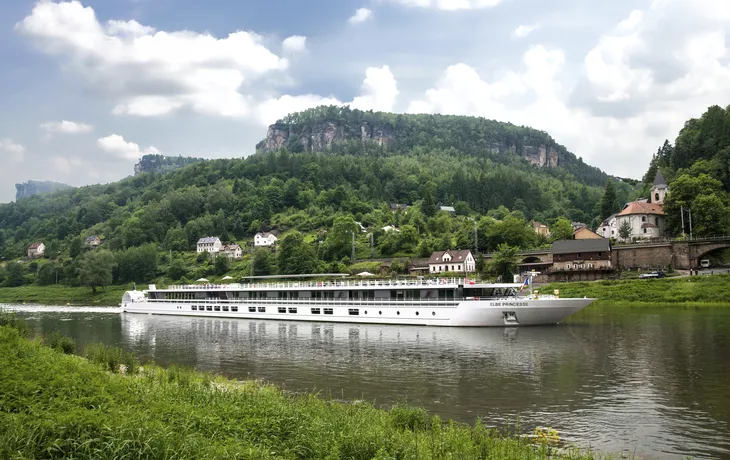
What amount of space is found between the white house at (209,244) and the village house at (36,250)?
62903 millimetres

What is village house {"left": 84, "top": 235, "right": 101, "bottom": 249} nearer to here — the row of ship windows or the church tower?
the row of ship windows

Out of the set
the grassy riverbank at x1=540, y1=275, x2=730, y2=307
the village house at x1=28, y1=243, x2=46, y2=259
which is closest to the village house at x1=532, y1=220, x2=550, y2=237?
the grassy riverbank at x1=540, y1=275, x2=730, y2=307

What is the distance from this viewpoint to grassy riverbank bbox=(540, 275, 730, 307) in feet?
195

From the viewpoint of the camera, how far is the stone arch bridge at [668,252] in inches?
3036

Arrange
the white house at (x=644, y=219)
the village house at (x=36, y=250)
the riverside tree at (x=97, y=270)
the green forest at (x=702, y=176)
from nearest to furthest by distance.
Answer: the green forest at (x=702, y=176)
the white house at (x=644, y=219)
the riverside tree at (x=97, y=270)
the village house at (x=36, y=250)

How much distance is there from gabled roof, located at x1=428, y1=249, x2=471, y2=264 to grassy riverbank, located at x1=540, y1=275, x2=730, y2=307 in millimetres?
22892

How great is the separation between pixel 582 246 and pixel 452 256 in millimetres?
23170

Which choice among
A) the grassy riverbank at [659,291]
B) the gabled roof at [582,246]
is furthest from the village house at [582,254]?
the grassy riverbank at [659,291]

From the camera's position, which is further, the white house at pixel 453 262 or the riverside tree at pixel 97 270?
the riverside tree at pixel 97 270

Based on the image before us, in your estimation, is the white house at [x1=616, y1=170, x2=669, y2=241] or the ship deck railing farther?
the white house at [x1=616, y1=170, x2=669, y2=241]

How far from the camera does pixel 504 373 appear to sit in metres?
26.3

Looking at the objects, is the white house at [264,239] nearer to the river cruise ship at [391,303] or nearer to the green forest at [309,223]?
the green forest at [309,223]

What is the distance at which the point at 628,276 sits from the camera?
258 ft

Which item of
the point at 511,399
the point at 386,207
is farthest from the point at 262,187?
the point at 511,399
